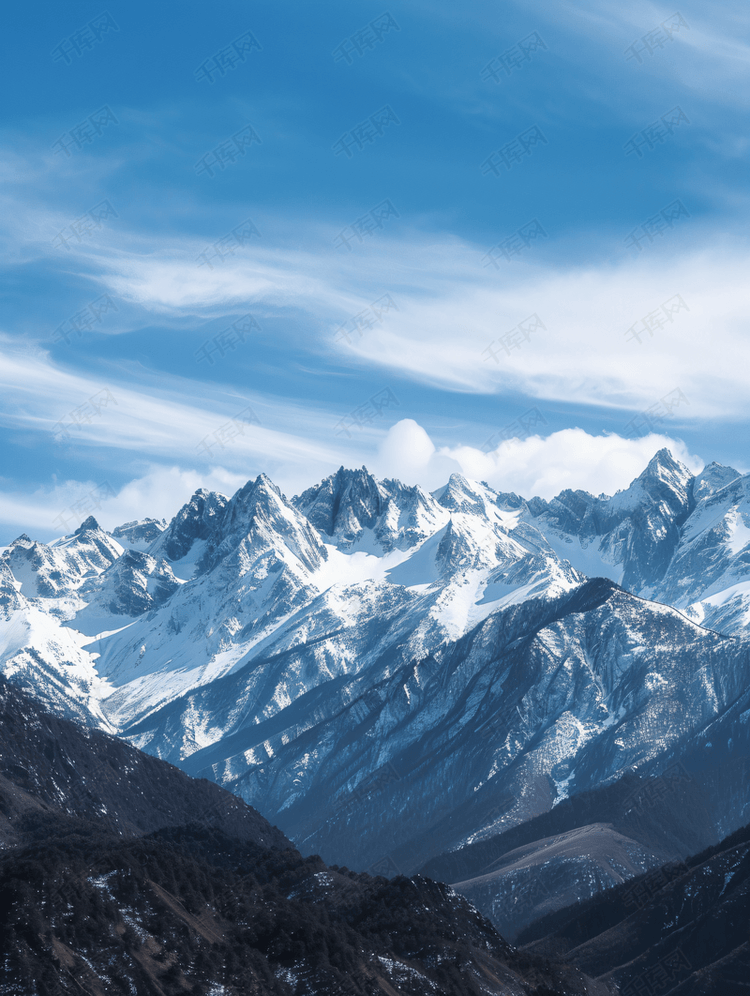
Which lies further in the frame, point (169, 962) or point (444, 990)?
point (444, 990)

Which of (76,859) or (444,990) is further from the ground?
(76,859)

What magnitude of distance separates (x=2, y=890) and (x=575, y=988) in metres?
99.9

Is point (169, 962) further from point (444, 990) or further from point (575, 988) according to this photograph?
point (575, 988)

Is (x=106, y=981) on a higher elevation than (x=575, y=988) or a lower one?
higher

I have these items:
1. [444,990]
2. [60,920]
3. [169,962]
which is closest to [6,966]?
[60,920]

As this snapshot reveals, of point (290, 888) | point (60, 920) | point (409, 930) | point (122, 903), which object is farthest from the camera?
point (290, 888)

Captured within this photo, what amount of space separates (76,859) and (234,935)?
23.2m

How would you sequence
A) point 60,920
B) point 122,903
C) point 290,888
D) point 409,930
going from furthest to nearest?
1. point 290,888
2. point 409,930
3. point 122,903
4. point 60,920

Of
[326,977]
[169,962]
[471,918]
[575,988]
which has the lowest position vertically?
[575,988]

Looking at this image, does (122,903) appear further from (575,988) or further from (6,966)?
(575,988)

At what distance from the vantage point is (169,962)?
132750 mm

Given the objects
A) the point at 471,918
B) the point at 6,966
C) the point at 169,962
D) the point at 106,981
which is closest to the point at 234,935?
the point at 169,962

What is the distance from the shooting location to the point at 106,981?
125250 millimetres

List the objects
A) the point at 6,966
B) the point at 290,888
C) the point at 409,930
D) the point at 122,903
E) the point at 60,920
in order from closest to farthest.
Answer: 1. the point at 6,966
2. the point at 60,920
3. the point at 122,903
4. the point at 409,930
5. the point at 290,888
